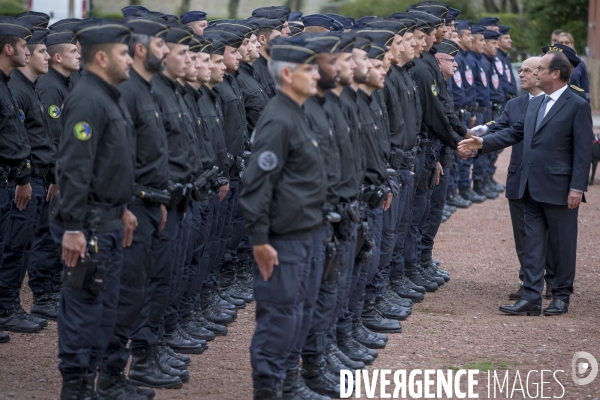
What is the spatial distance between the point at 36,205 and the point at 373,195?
9.45 feet

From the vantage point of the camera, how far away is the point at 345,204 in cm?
694

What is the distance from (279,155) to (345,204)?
92cm

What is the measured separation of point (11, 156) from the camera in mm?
8555

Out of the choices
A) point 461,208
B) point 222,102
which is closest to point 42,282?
point 222,102

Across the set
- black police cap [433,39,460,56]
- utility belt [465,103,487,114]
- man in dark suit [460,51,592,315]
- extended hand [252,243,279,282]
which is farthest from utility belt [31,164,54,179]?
utility belt [465,103,487,114]

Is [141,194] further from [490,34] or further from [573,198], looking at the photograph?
[490,34]

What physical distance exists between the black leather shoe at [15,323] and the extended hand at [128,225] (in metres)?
2.38

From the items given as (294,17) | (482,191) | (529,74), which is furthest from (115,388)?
(482,191)

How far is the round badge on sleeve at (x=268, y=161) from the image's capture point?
241 inches

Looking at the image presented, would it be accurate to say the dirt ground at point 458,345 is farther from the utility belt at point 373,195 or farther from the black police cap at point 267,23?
the black police cap at point 267,23

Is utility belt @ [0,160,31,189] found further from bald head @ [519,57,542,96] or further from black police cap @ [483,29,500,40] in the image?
black police cap @ [483,29,500,40]

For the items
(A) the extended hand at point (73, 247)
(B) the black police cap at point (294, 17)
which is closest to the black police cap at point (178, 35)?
(A) the extended hand at point (73, 247)

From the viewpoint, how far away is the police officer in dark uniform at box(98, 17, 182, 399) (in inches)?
267

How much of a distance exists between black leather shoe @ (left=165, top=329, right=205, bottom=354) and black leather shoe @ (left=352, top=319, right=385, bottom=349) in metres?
1.17
